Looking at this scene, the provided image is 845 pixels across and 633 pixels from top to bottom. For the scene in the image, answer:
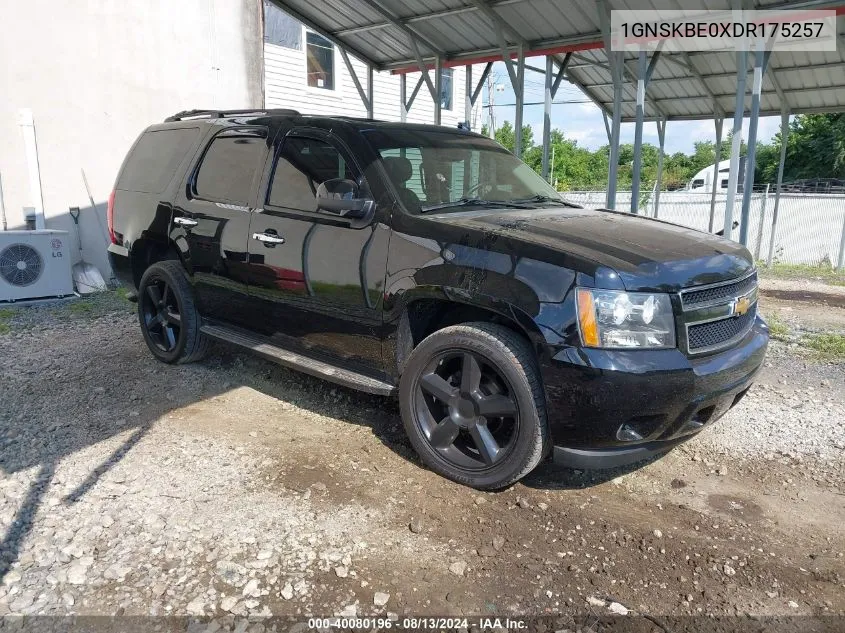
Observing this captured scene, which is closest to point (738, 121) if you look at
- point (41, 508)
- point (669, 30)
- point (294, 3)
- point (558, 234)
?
point (669, 30)

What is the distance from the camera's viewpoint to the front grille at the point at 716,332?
309cm

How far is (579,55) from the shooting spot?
13781 millimetres

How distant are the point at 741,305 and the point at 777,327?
432 cm

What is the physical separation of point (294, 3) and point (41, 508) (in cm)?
985

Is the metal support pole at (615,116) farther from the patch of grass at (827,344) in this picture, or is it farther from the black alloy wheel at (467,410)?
the black alloy wheel at (467,410)

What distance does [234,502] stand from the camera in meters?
3.28

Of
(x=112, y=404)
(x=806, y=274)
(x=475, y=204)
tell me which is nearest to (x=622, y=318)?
(x=475, y=204)

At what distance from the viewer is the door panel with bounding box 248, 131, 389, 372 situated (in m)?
3.74

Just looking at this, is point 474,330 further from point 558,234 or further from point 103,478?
point 103,478

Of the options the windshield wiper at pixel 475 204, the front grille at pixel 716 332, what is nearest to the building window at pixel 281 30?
the windshield wiper at pixel 475 204

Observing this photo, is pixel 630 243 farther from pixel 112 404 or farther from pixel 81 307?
pixel 81 307

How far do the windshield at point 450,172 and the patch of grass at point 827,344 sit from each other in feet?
10.9

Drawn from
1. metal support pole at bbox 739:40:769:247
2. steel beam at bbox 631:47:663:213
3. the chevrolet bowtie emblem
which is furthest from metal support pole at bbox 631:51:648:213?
the chevrolet bowtie emblem

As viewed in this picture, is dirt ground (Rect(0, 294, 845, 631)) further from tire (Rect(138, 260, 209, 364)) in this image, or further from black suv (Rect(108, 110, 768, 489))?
tire (Rect(138, 260, 209, 364))
